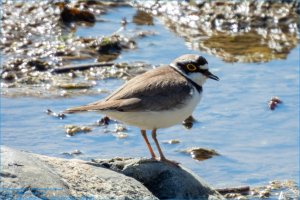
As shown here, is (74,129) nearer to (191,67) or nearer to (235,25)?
(191,67)

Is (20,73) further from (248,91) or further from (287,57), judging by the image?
(287,57)

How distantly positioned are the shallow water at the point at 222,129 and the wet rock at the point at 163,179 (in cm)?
167

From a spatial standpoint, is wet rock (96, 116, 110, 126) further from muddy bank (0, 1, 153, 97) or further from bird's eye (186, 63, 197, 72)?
bird's eye (186, 63, 197, 72)

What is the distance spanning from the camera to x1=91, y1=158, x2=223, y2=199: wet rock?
7293mm

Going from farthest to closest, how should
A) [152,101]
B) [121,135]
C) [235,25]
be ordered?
1. [235,25]
2. [121,135]
3. [152,101]

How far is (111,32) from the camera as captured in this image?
1352cm

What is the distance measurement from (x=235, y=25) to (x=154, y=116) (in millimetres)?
6918

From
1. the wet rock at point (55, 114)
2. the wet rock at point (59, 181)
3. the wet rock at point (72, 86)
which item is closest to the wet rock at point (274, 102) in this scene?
the wet rock at point (72, 86)

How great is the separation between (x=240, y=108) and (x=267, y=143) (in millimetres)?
1077

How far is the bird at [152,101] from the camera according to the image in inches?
298

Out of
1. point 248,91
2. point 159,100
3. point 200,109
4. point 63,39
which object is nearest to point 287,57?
point 248,91

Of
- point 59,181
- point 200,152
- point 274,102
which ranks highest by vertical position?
point 59,181

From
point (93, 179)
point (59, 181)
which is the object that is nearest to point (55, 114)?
point (93, 179)

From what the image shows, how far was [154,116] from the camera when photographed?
7.68 meters
